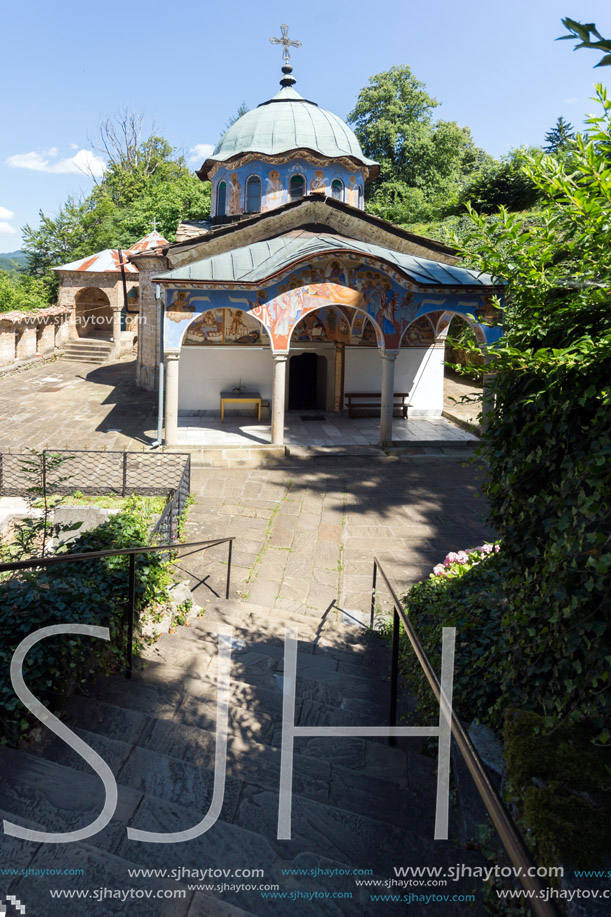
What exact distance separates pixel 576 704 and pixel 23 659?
2.55 metres

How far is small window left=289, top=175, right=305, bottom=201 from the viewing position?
693 inches

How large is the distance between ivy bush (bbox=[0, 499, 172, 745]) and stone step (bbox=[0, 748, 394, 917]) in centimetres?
61

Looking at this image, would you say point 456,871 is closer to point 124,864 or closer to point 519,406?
point 124,864

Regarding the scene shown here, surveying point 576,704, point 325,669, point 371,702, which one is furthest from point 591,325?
point 325,669

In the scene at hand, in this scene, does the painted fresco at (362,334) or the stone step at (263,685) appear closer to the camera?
the stone step at (263,685)

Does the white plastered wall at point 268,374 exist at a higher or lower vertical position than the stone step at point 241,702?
higher

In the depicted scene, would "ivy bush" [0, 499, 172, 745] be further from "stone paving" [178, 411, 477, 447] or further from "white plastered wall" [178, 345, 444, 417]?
"white plastered wall" [178, 345, 444, 417]

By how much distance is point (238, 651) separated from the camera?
4812mm

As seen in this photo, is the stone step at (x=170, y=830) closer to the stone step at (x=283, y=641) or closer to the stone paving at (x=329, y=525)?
the stone step at (x=283, y=641)

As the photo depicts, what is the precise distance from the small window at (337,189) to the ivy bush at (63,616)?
1546 cm

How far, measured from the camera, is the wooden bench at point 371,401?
52.7ft

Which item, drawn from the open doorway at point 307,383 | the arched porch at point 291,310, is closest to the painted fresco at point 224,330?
the arched porch at point 291,310

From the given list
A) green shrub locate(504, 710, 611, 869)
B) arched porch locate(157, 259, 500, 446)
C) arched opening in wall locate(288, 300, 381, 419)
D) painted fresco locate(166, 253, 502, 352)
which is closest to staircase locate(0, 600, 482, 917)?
green shrub locate(504, 710, 611, 869)

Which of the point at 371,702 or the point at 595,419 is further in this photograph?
the point at 371,702
